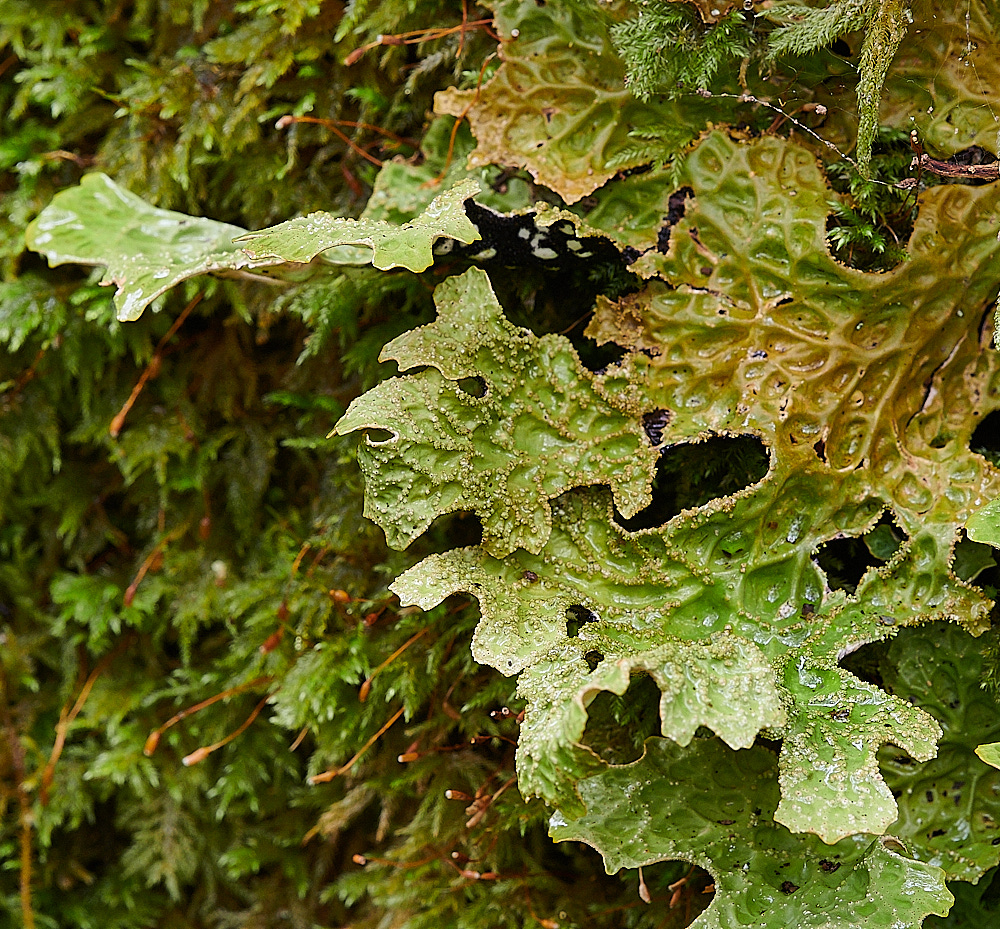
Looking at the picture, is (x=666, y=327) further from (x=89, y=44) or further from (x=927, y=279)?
(x=89, y=44)

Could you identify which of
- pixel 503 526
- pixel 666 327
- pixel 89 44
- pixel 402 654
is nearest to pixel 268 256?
pixel 503 526

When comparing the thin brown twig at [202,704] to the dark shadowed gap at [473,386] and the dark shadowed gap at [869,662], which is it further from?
the dark shadowed gap at [869,662]

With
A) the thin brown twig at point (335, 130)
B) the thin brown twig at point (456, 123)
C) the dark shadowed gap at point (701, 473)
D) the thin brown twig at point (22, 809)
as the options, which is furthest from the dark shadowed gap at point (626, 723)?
the thin brown twig at point (22, 809)

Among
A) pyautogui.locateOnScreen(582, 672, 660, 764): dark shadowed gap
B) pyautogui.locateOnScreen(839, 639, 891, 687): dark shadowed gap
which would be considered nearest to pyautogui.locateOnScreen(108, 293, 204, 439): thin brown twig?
pyautogui.locateOnScreen(582, 672, 660, 764): dark shadowed gap

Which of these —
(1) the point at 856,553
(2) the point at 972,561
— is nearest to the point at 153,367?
(1) the point at 856,553

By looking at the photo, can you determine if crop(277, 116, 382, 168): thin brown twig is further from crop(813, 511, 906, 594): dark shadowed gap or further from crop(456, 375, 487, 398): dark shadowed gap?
crop(813, 511, 906, 594): dark shadowed gap

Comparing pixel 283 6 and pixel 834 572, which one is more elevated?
pixel 283 6
